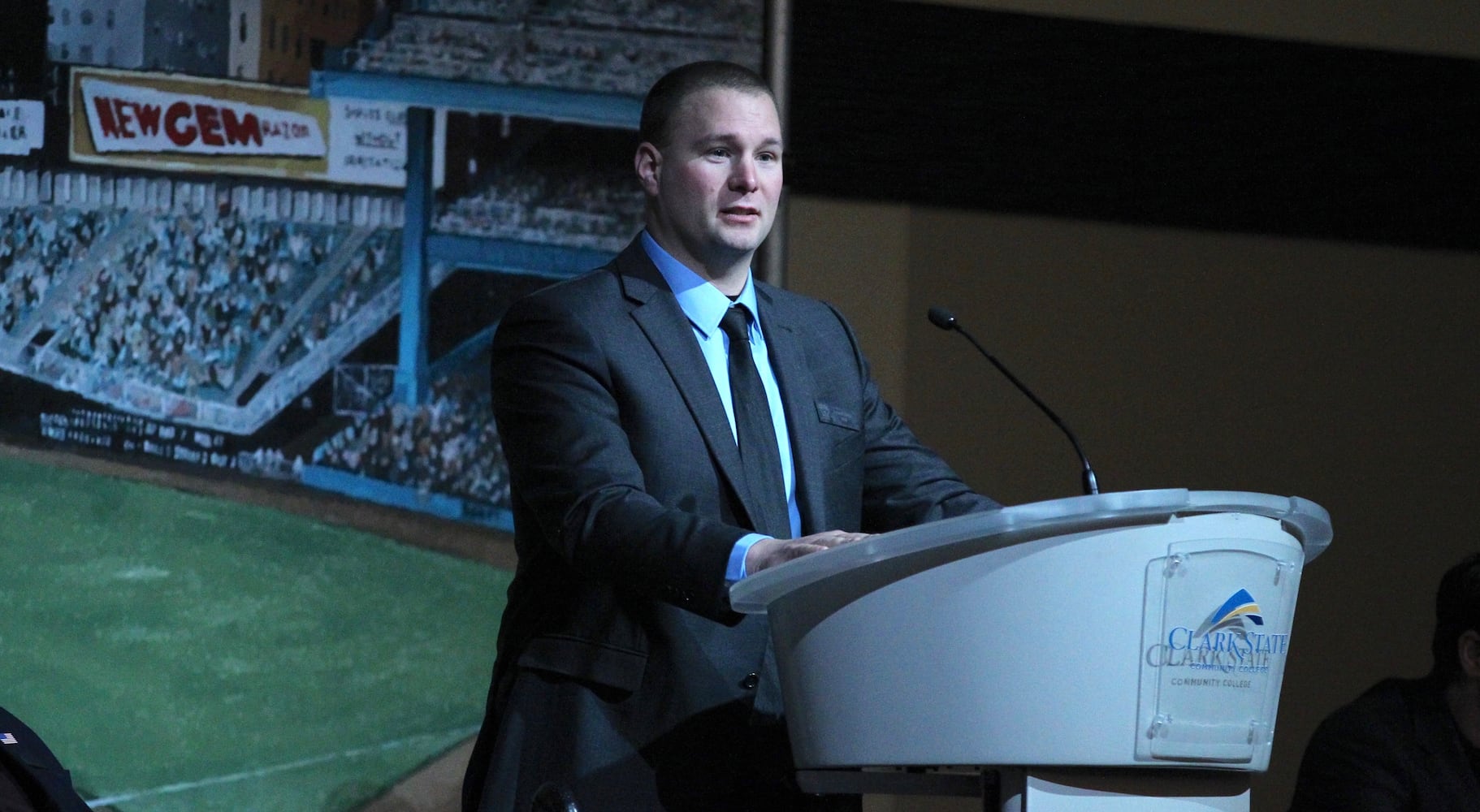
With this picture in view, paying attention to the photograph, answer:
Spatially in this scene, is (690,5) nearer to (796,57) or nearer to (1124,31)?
(796,57)

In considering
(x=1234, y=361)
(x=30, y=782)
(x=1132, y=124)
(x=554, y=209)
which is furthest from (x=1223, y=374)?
(x=30, y=782)

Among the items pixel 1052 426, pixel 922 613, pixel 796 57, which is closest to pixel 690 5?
pixel 796 57

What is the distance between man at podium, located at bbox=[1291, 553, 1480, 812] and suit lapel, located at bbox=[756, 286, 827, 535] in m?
1.36

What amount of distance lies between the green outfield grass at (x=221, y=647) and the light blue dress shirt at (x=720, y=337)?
136 centimetres

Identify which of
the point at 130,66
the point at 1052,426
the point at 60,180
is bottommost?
the point at 1052,426

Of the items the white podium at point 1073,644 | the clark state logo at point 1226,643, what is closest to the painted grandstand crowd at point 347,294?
the white podium at point 1073,644

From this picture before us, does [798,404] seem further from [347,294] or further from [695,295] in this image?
[347,294]

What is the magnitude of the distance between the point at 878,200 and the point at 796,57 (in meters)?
0.32

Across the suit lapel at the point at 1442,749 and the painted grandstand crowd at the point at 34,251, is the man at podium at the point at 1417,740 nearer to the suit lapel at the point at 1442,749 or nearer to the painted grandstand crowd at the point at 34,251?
the suit lapel at the point at 1442,749

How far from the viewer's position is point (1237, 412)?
12.4 ft

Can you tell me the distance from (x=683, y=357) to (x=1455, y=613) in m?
1.65

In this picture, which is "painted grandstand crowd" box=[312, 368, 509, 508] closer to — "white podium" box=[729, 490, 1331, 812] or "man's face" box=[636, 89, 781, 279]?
"man's face" box=[636, 89, 781, 279]

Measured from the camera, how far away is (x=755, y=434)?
1.77 m

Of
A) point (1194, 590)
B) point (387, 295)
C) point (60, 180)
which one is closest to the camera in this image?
point (1194, 590)
